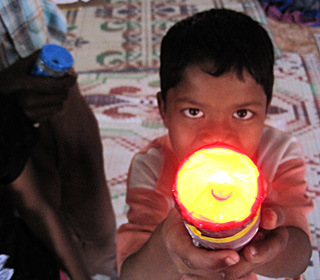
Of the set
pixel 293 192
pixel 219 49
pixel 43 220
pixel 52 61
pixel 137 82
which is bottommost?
pixel 137 82

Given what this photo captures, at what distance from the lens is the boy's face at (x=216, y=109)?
57cm

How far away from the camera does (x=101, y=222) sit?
1.00 meters

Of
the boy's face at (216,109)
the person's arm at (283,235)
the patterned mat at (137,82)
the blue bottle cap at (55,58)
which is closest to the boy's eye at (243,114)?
the boy's face at (216,109)

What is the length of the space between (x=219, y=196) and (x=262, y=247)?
0.09m

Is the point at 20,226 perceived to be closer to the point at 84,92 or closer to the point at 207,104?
the point at 207,104

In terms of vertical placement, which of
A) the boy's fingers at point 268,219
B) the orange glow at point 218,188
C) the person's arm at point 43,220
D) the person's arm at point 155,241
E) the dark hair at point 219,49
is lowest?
the person's arm at point 43,220

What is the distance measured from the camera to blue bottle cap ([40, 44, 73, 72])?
0.74 meters

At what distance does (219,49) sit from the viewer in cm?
61

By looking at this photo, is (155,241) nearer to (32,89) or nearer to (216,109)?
(216,109)

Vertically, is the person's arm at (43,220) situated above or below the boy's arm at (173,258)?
below

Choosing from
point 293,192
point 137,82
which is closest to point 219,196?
point 293,192

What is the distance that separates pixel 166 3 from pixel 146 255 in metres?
1.54

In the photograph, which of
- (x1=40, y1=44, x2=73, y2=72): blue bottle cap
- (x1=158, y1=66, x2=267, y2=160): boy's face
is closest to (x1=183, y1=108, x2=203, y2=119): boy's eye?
(x1=158, y1=66, x2=267, y2=160): boy's face

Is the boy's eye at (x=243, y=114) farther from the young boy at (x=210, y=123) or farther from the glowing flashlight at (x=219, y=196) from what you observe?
the glowing flashlight at (x=219, y=196)
